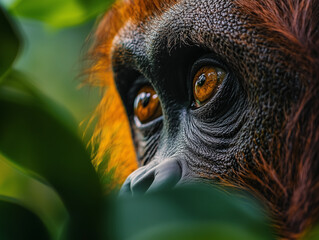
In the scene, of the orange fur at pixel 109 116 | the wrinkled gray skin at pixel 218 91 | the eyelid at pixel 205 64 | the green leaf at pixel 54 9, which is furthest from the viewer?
the orange fur at pixel 109 116

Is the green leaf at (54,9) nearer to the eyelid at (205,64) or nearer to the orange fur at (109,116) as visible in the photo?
the eyelid at (205,64)

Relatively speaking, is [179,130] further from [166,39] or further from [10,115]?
[10,115]

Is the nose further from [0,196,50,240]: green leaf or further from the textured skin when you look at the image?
[0,196,50,240]: green leaf

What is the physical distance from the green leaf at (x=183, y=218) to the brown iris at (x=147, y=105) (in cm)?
96

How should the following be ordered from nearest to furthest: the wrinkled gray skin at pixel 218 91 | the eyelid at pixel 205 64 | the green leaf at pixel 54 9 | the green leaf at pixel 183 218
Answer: the green leaf at pixel 183 218 < the green leaf at pixel 54 9 < the wrinkled gray skin at pixel 218 91 < the eyelid at pixel 205 64

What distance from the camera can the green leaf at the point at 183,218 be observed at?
0.67 feet

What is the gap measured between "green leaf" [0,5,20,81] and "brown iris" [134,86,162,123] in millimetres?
908

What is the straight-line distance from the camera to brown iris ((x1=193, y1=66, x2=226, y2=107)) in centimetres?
87

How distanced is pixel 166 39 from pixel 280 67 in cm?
33

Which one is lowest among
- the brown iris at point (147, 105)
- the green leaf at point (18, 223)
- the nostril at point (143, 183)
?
the nostril at point (143, 183)

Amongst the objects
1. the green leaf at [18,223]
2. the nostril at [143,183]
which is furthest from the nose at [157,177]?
the green leaf at [18,223]

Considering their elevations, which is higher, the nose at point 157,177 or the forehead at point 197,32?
the forehead at point 197,32

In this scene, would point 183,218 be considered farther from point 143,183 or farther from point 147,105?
point 147,105

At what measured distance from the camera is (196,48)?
0.92 meters
